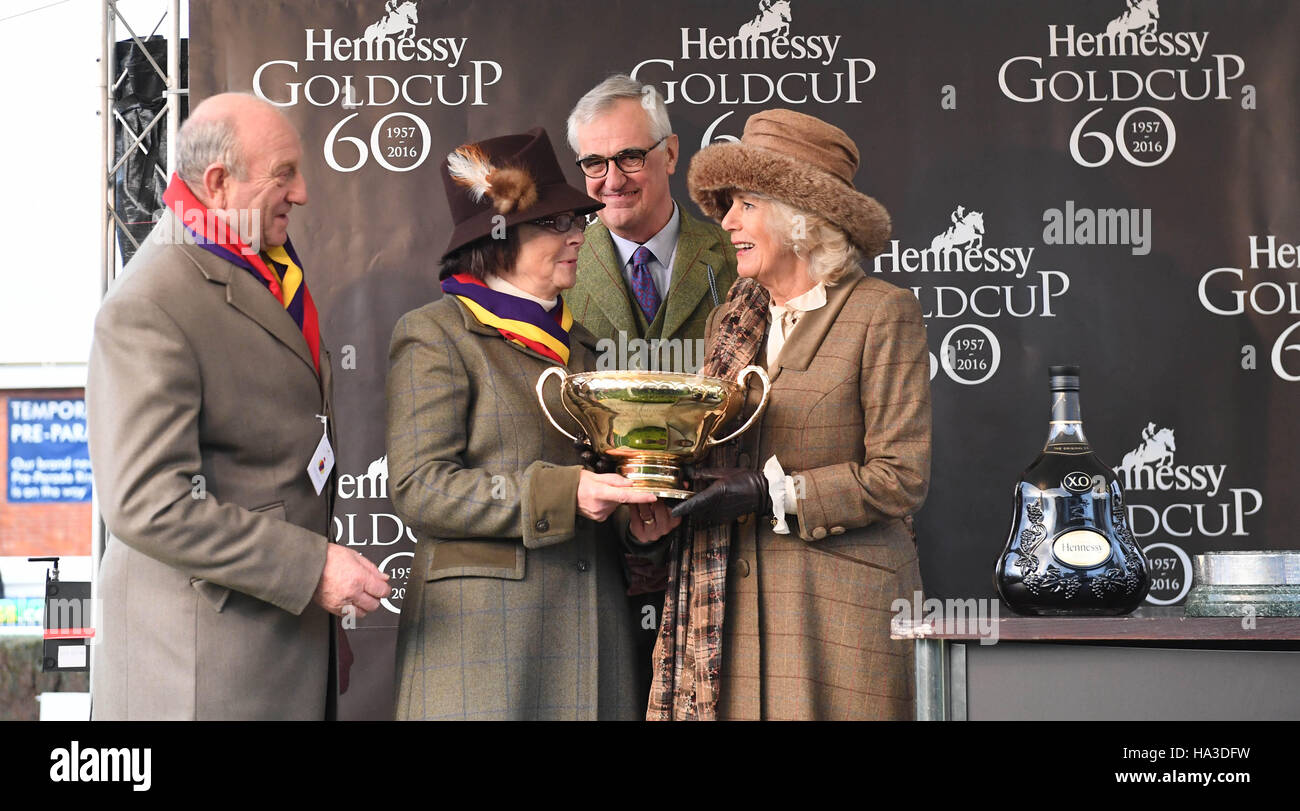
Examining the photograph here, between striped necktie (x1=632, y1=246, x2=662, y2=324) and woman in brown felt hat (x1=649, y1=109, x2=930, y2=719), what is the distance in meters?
0.70

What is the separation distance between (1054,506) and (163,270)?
173 centimetres

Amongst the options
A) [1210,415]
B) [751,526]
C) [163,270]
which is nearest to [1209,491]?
[1210,415]

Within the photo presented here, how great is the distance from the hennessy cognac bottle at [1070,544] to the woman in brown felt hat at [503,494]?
30.5 inches

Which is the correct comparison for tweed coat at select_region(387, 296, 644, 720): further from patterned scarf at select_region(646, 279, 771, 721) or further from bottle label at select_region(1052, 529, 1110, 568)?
bottle label at select_region(1052, 529, 1110, 568)

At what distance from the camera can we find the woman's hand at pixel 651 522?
283 cm

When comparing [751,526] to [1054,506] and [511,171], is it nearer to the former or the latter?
[1054,506]

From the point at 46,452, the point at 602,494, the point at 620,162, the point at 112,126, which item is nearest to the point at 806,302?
the point at 602,494

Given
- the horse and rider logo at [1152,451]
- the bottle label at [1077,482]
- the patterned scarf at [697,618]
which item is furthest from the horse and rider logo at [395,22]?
the bottle label at [1077,482]

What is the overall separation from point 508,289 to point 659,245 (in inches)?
37.3

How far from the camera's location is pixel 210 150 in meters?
2.64

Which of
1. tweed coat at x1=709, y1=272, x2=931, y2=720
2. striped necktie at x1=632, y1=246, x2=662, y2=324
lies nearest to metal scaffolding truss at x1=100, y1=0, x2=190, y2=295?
striped necktie at x1=632, y1=246, x2=662, y2=324
